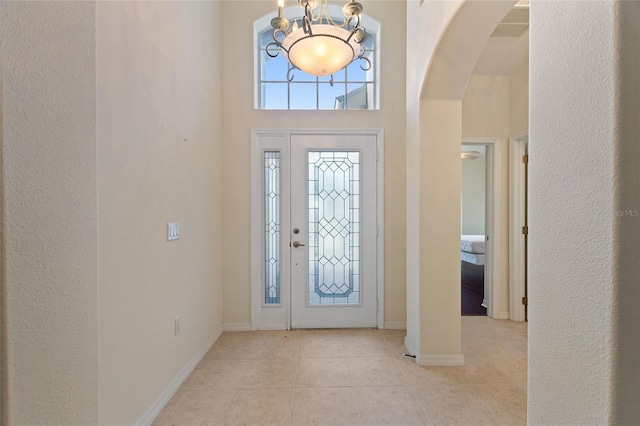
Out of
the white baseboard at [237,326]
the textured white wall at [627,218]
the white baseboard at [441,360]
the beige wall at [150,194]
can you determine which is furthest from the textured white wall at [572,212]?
the white baseboard at [237,326]

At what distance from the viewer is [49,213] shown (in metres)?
0.67

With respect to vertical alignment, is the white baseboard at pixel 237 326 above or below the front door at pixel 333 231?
below

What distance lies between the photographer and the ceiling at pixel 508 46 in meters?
2.47

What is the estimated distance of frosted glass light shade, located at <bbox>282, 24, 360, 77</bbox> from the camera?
4.73ft

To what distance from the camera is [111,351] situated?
1.40 metres

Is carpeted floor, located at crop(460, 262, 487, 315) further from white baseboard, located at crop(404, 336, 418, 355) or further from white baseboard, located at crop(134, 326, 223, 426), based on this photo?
white baseboard, located at crop(134, 326, 223, 426)

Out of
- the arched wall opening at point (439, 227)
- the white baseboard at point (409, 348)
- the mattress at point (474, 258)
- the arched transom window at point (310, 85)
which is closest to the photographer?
the arched wall opening at point (439, 227)

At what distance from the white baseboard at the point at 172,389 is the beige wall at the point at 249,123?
2.00 ft

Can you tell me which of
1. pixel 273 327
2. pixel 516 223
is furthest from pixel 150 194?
pixel 516 223

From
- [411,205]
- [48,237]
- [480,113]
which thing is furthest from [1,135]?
[480,113]

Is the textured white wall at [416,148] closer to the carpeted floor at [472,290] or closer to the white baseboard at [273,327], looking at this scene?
the white baseboard at [273,327]

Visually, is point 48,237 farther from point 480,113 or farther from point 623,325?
point 480,113

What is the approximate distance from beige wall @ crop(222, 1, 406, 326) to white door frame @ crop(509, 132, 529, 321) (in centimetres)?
131

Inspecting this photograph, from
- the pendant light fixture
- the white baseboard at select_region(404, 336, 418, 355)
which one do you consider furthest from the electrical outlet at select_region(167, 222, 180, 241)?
the white baseboard at select_region(404, 336, 418, 355)
